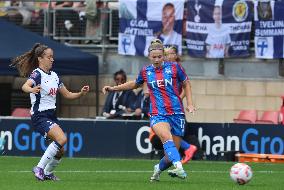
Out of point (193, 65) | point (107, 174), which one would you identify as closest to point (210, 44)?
point (193, 65)

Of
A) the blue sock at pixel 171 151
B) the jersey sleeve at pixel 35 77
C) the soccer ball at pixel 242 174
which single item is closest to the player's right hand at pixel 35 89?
the jersey sleeve at pixel 35 77

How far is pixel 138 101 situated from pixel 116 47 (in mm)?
2935

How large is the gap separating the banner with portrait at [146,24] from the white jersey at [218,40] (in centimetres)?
80

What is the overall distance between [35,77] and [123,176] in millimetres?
2260

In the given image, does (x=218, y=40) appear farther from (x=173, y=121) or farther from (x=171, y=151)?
(x=171, y=151)

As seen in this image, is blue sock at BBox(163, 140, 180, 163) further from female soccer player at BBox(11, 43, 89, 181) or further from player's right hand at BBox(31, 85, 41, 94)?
player's right hand at BBox(31, 85, 41, 94)

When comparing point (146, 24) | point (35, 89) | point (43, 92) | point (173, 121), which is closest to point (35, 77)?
point (43, 92)

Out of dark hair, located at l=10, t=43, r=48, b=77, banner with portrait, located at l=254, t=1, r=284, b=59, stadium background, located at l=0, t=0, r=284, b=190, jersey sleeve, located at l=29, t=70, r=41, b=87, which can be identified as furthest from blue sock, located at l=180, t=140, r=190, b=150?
jersey sleeve, located at l=29, t=70, r=41, b=87

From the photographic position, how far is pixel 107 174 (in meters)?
18.1

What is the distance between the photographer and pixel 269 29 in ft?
82.9

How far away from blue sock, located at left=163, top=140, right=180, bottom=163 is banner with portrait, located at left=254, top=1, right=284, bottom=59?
9.75 metres

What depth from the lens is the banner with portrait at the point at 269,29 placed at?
25094 millimetres

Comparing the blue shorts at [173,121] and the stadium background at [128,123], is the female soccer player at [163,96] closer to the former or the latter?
the blue shorts at [173,121]

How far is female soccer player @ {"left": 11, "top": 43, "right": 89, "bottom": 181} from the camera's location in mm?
16266
